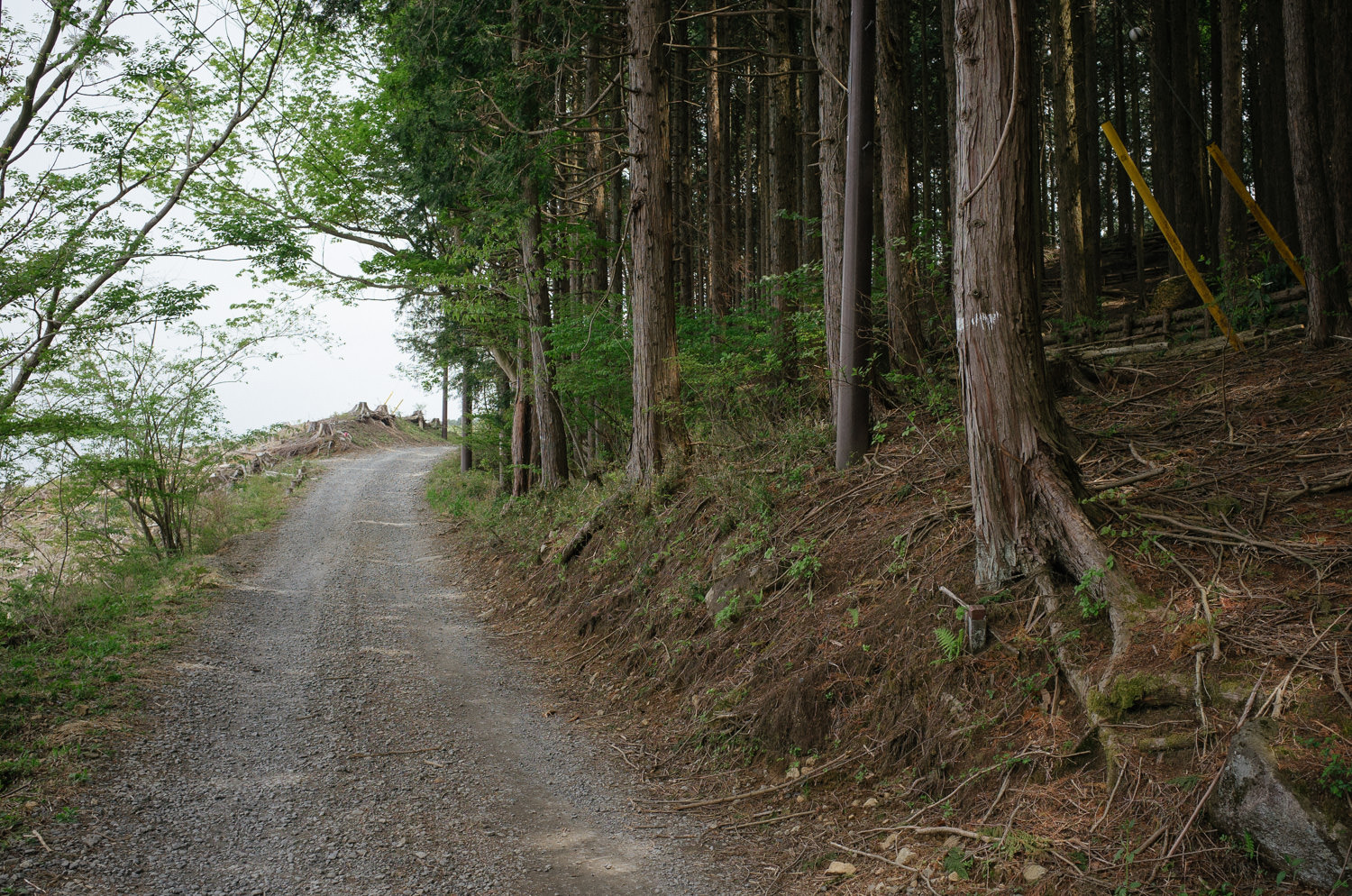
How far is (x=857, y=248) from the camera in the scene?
7.23 metres

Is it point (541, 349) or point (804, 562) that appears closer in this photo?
point (804, 562)

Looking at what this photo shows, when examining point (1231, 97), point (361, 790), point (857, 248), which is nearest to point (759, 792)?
point (361, 790)

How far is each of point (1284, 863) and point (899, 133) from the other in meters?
8.20

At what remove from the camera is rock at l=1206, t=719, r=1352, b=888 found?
2.63 m

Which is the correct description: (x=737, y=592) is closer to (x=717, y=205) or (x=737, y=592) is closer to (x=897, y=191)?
(x=897, y=191)

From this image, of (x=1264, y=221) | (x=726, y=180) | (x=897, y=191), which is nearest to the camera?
(x=1264, y=221)

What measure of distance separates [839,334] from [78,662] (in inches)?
312

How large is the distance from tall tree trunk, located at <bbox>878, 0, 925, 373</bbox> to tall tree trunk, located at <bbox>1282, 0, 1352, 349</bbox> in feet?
10.8

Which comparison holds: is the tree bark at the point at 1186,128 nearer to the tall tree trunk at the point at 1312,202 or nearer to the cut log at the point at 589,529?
the tall tree trunk at the point at 1312,202

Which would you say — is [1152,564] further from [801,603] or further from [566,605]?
[566,605]

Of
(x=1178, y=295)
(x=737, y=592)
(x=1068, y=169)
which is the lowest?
(x=737, y=592)

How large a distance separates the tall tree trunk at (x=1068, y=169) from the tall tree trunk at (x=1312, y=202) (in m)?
4.96

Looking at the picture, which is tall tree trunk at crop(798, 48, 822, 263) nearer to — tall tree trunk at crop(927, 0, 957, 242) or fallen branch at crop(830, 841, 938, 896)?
tall tree trunk at crop(927, 0, 957, 242)

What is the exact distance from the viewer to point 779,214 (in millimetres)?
10359
